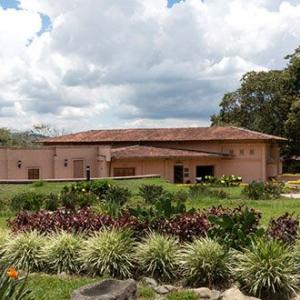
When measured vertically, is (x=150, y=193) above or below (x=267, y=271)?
above

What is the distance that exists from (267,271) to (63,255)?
3405 mm

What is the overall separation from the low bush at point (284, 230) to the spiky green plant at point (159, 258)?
1.62 meters

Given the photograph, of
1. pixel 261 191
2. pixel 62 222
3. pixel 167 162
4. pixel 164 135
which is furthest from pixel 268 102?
pixel 62 222

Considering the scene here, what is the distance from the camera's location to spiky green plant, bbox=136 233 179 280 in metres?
8.41

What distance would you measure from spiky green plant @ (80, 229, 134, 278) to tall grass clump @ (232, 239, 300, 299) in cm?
173

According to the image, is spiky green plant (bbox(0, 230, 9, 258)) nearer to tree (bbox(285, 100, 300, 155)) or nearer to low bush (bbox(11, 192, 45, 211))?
low bush (bbox(11, 192, 45, 211))

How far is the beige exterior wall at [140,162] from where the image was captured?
38.1 metres

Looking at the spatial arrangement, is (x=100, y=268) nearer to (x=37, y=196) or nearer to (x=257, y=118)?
(x=37, y=196)

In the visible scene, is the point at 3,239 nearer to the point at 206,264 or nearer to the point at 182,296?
the point at 182,296

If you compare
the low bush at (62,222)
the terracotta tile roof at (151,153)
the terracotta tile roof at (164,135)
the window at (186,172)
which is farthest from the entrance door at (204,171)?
the low bush at (62,222)

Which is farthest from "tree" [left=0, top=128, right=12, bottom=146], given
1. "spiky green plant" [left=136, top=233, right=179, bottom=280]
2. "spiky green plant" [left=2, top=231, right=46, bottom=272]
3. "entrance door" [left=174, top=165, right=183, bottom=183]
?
"spiky green plant" [left=136, top=233, right=179, bottom=280]

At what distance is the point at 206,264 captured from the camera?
8.02 metres

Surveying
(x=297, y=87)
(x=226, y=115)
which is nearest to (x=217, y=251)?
(x=297, y=87)

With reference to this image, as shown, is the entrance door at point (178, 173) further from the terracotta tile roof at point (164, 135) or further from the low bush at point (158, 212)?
the low bush at point (158, 212)
